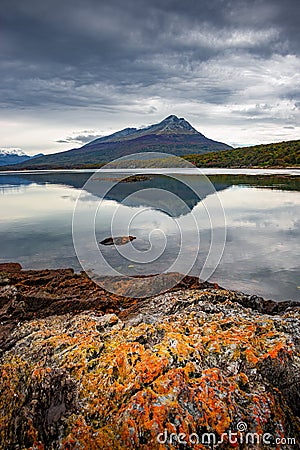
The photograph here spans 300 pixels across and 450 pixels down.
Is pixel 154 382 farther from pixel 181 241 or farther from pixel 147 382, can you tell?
pixel 181 241

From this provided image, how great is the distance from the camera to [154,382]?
410cm

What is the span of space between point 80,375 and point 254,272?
884 centimetres

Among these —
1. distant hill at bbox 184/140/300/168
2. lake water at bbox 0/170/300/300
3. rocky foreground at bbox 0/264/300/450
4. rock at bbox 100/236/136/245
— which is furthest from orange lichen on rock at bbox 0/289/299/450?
distant hill at bbox 184/140/300/168

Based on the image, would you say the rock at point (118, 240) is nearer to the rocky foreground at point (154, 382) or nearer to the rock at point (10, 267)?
the rock at point (10, 267)

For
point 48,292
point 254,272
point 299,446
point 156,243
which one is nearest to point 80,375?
point 299,446

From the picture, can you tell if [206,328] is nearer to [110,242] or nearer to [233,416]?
[233,416]

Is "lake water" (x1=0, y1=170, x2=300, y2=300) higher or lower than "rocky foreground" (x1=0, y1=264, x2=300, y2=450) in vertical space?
lower

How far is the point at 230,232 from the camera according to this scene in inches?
750

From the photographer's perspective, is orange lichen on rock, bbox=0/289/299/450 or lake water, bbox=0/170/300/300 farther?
lake water, bbox=0/170/300/300

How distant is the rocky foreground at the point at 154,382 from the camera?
366 centimetres

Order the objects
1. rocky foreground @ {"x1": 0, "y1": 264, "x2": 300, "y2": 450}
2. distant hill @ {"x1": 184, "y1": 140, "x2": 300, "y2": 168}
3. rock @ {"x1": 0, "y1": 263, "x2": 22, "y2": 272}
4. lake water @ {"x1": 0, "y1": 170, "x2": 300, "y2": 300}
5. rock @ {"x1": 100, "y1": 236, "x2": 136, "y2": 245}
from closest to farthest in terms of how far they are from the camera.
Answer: rocky foreground @ {"x1": 0, "y1": 264, "x2": 300, "y2": 450}
lake water @ {"x1": 0, "y1": 170, "x2": 300, "y2": 300}
rock @ {"x1": 0, "y1": 263, "x2": 22, "y2": 272}
rock @ {"x1": 100, "y1": 236, "x2": 136, "y2": 245}
distant hill @ {"x1": 184, "y1": 140, "x2": 300, "y2": 168}

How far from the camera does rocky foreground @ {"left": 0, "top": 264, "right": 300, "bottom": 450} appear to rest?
12.0 feet

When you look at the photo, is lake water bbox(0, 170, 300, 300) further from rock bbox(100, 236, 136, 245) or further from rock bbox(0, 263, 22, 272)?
rock bbox(0, 263, 22, 272)

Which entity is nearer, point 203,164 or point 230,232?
point 230,232
